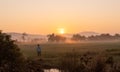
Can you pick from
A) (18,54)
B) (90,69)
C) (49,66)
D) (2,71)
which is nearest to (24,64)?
(18,54)

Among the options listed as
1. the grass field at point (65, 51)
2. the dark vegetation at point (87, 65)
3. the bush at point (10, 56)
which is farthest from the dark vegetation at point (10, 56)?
the grass field at point (65, 51)

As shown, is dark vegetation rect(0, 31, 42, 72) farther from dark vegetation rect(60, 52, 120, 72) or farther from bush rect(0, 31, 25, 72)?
dark vegetation rect(60, 52, 120, 72)

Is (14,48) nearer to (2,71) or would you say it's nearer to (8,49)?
(8,49)

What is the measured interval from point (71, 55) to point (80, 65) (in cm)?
123

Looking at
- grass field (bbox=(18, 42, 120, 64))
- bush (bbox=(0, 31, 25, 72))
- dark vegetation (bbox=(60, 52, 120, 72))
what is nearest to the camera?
bush (bbox=(0, 31, 25, 72))

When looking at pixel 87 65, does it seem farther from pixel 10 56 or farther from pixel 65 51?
pixel 65 51

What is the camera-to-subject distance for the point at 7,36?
27.3 metres

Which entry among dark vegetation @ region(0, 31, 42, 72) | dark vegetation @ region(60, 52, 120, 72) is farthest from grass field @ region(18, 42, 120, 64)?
dark vegetation @ region(0, 31, 42, 72)

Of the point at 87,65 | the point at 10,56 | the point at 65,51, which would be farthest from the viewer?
the point at 65,51

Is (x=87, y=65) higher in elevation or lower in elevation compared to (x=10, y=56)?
lower

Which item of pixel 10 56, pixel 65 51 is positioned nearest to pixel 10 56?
pixel 10 56

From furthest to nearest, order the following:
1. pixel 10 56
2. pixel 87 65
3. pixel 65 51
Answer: pixel 65 51, pixel 87 65, pixel 10 56

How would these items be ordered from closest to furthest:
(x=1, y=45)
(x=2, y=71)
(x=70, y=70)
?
(x=2, y=71)
(x=1, y=45)
(x=70, y=70)

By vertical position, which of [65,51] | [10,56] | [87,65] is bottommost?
[65,51]
